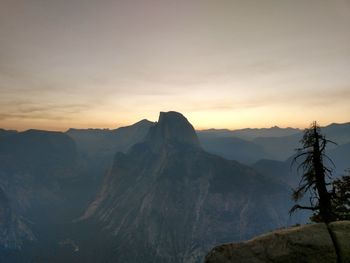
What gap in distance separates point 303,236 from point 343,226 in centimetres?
234

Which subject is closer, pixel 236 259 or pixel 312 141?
pixel 236 259

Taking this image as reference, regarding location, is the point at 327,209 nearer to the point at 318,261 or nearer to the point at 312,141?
the point at 312,141

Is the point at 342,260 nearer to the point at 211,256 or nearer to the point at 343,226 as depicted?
the point at 343,226

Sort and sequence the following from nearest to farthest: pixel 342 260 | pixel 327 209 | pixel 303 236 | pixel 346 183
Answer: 1. pixel 342 260
2. pixel 303 236
3. pixel 327 209
4. pixel 346 183

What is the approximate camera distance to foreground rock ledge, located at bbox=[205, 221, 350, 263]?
55.5 ft

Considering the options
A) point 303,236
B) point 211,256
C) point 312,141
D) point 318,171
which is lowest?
point 211,256

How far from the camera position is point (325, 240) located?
684 inches

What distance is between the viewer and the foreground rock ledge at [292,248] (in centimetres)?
1692

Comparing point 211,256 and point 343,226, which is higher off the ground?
point 343,226

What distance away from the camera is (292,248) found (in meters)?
17.4

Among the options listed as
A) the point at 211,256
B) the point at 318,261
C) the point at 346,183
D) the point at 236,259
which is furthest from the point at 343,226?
the point at 346,183

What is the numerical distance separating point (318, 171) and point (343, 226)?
980 cm

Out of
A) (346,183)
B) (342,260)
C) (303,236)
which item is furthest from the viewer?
(346,183)

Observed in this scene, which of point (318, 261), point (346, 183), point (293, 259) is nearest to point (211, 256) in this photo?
point (293, 259)
